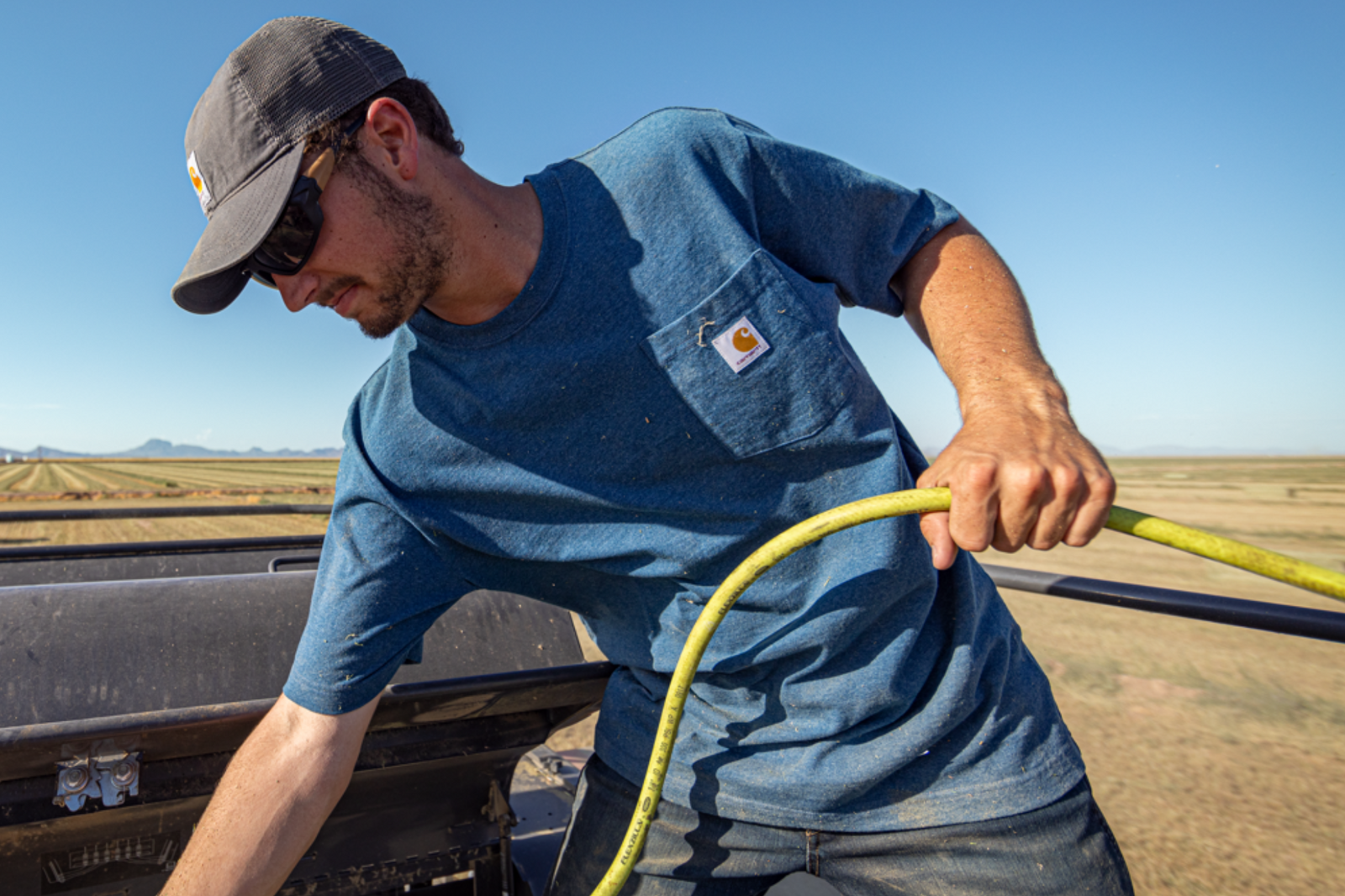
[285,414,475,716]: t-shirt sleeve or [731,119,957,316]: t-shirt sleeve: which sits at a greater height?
[731,119,957,316]: t-shirt sleeve

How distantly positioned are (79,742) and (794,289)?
1392 millimetres

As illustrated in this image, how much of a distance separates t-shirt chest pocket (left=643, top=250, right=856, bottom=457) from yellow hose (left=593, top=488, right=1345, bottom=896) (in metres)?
0.21

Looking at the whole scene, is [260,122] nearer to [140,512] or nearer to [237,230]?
[237,230]

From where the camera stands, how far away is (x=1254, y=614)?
133 centimetres

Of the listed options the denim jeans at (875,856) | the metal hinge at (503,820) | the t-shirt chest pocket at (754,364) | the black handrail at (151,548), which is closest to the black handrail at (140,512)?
the black handrail at (151,548)

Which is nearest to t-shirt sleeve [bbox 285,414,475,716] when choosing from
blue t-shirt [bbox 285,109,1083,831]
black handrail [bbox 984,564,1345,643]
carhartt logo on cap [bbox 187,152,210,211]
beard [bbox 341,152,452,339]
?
blue t-shirt [bbox 285,109,1083,831]

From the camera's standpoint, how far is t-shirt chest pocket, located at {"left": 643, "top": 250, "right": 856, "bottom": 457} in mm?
1267

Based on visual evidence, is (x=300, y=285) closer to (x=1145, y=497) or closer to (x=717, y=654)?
(x=717, y=654)

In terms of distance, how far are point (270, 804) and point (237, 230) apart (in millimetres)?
922

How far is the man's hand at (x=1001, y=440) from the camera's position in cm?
93

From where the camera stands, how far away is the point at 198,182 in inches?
51.4

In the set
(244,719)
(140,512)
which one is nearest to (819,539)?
(244,719)

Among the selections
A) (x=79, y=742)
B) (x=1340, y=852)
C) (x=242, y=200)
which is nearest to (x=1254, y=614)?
(x=242, y=200)

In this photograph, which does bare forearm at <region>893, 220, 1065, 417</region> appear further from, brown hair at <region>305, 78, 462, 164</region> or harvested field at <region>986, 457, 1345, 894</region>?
harvested field at <region>986, 457, 1345, 894</region>
